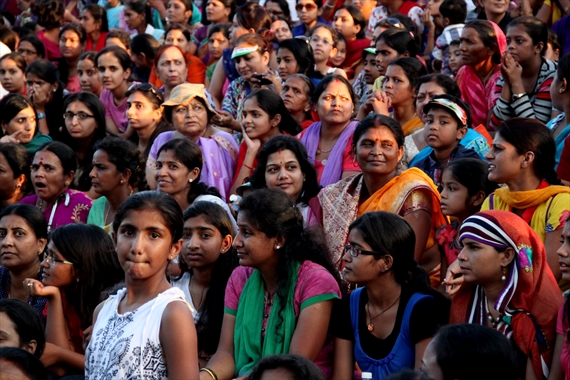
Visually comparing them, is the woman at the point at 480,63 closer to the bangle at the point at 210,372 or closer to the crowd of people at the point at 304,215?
the crowd of people at the point at 304,215

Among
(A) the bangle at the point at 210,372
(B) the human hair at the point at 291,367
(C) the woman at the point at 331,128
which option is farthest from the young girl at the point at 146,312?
(C) the woman at the point at 331,128

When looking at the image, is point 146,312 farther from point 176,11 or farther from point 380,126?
point 176,11

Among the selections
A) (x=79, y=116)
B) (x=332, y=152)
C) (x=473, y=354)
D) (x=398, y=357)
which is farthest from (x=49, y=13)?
(x=473, y=354)

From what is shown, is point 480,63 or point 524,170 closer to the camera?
point 524,170

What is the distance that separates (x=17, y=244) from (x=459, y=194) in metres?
2.43

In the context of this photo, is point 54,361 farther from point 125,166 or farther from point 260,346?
point 125,166

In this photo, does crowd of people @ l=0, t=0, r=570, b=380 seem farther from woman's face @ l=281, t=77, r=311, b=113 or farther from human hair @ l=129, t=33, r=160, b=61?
human hair @ l=129, t=33, r=160, b=61

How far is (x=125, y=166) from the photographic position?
607cm

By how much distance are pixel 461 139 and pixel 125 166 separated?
2166 millimetres

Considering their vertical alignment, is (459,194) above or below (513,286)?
above

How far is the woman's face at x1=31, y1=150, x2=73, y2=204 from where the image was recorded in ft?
20.0

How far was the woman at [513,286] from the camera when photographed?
3.68 metres

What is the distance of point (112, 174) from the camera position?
603 cm

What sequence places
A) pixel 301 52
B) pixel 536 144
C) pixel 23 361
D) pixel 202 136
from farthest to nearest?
pixel 301 52 < pixel 202 136 < pixel 536 144 < pixel 23 361
